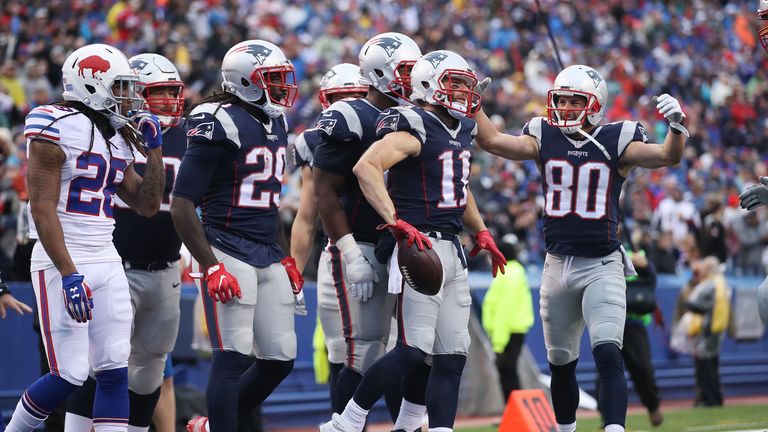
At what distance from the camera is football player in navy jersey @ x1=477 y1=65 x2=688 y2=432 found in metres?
5.92

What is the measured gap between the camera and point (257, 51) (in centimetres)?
545

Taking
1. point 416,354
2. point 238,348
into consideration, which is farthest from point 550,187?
point 238,348

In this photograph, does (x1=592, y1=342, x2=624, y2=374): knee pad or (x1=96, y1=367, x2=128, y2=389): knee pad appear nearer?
(x1=96, y1=367, x2=128, y2=389): knee pad

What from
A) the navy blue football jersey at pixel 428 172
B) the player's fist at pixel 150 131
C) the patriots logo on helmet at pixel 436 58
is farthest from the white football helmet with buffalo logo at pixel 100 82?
the patriots logo on helmet at pixel 436 58

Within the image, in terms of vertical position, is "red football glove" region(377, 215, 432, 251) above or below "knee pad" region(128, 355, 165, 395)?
above

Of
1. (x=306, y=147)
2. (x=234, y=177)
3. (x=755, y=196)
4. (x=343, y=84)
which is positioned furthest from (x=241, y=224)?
(x=755, y=196)

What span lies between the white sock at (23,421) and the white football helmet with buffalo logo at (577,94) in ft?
9.83

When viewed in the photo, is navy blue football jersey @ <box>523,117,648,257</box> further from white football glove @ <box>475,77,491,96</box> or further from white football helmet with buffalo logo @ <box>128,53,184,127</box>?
white football helmet with buffalo logo @ <box>128,53,184,127</box>

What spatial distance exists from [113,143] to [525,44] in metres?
15.0

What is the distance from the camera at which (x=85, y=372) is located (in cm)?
482

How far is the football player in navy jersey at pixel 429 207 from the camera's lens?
5250 millimetres

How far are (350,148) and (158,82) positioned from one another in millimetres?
1043

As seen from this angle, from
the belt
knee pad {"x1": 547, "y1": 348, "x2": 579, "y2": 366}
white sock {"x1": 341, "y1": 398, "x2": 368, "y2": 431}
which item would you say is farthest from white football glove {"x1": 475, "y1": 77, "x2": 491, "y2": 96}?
the belt

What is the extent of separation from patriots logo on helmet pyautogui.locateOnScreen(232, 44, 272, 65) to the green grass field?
173 inches
